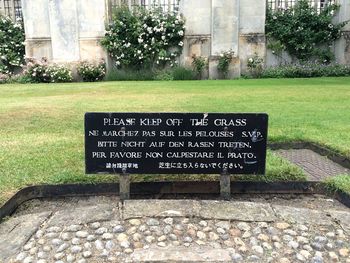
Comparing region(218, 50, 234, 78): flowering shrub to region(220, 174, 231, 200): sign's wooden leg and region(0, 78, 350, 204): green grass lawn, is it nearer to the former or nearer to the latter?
region(0, 78, 350, 204): green grass lawn

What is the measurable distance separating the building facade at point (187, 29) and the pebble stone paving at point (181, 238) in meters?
12.9

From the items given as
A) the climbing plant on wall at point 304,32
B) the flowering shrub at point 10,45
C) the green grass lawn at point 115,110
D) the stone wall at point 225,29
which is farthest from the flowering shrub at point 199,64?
the flowering shrub at point 10,45

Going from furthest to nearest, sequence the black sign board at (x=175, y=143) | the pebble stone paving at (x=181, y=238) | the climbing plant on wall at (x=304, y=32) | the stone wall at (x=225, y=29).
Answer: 1. the climbing plant on wall at (x=304, y=32)
2. the stone wall at (x=225, y=29)
3. the black sign board at (x=175, y=143)
4. the pebble stone paving at (x=181, y=238)

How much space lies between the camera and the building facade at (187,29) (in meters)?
15.3

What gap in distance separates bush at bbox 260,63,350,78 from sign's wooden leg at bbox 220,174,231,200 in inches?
499

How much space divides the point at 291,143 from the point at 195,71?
1077 cm

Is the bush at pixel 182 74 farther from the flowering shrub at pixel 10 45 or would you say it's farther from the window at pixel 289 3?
the flowering shrub at pixel 10 45

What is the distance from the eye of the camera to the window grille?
17.7 meters

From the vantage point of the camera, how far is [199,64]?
15375 mm

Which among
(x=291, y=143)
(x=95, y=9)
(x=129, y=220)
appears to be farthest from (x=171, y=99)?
(x=95, y=9)

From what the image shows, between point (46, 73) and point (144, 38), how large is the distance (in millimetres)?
3872

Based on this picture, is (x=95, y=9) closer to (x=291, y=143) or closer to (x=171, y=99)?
(x=171, y=99)

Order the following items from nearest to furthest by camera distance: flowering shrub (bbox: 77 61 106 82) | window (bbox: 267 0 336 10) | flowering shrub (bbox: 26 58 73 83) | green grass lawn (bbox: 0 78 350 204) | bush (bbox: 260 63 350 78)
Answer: green grass lawn (bbox: 0 78 350 204), flowering shrub (bbox: 26 58 73 83), flowering shrub (bbox: 77 61 106 82), bush (bbox: 260 63 350 78), window (bbox: 267 0 336 10)

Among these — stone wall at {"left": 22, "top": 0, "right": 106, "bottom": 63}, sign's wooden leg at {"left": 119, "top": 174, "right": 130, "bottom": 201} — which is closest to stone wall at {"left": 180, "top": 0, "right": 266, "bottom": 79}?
stone wall at {"left": 22, "top": 0, "right": 106, "bottom": 63}
